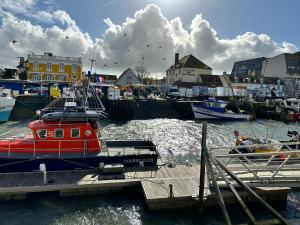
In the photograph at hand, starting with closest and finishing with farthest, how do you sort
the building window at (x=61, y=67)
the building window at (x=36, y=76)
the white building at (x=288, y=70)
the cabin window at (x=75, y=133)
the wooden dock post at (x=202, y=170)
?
the wooden dock post at (x=202, y=170) < the cabin window at (x=75, y=133) < the building window at (x=36, y=76) < the building window at (x=61, y=67) < the white building at (x=288, y=70)

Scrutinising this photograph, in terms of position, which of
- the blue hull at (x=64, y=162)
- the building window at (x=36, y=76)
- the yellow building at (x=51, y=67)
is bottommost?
the blue hull at (x=64, y=162)

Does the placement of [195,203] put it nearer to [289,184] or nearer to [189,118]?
[289,184]

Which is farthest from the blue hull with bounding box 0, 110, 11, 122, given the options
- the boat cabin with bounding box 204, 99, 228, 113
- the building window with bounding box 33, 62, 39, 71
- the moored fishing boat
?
the building window with bounding box 33, 62, 39, 71

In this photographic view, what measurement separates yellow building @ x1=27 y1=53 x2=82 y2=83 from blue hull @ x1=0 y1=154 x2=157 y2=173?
5235 centimetres

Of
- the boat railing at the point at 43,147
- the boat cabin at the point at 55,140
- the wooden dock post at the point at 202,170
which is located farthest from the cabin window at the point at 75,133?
the wooden dock post at the point at 202,170

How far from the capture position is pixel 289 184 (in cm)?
1166

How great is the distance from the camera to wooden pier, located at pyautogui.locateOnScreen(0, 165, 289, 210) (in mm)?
11992

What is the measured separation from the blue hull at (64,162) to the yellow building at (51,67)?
52351mm

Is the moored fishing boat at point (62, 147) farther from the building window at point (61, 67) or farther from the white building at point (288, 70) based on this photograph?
the white building at point (288, 70)

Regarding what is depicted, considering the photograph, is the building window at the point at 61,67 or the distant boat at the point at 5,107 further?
the building window at the point at 61,67

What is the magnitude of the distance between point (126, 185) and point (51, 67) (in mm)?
59259

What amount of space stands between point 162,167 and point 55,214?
6.28 metres

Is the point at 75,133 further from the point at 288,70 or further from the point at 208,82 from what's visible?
the point at 288,70

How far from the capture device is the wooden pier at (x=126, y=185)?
1199 centimetres
